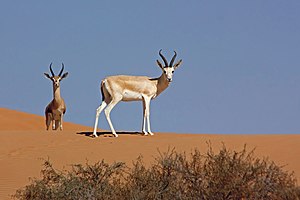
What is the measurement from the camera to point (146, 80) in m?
24.7

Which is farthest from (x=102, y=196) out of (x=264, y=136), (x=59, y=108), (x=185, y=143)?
(x=59, y=108)

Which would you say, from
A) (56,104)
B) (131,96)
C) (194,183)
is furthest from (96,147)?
(194,183)

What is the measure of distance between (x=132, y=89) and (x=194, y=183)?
471 inches

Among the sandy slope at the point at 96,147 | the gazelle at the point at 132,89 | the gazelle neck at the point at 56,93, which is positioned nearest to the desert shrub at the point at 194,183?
the sandy slope at the point at 96,147

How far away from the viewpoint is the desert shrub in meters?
12.2

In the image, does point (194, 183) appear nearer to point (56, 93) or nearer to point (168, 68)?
point (168, 68)

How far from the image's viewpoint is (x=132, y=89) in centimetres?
2444

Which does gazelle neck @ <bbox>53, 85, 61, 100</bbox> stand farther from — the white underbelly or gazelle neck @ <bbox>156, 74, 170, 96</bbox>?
gazelle neck @ <bbox>156, 74, 170, 96</bbox>

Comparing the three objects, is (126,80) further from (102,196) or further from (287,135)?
(102,196)

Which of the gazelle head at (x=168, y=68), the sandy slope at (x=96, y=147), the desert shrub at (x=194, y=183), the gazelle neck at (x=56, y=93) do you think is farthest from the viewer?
the gazelle neck at (x=56, y=93)

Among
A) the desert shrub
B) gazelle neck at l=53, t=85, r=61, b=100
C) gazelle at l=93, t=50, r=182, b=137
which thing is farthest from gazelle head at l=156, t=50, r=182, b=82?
the desert shrub

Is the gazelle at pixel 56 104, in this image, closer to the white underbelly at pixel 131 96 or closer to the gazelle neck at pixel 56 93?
the gazelle neck at pixel 56 93

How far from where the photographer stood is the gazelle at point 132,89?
24.4 m

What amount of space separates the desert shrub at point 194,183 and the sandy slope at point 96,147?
18.9 ft
